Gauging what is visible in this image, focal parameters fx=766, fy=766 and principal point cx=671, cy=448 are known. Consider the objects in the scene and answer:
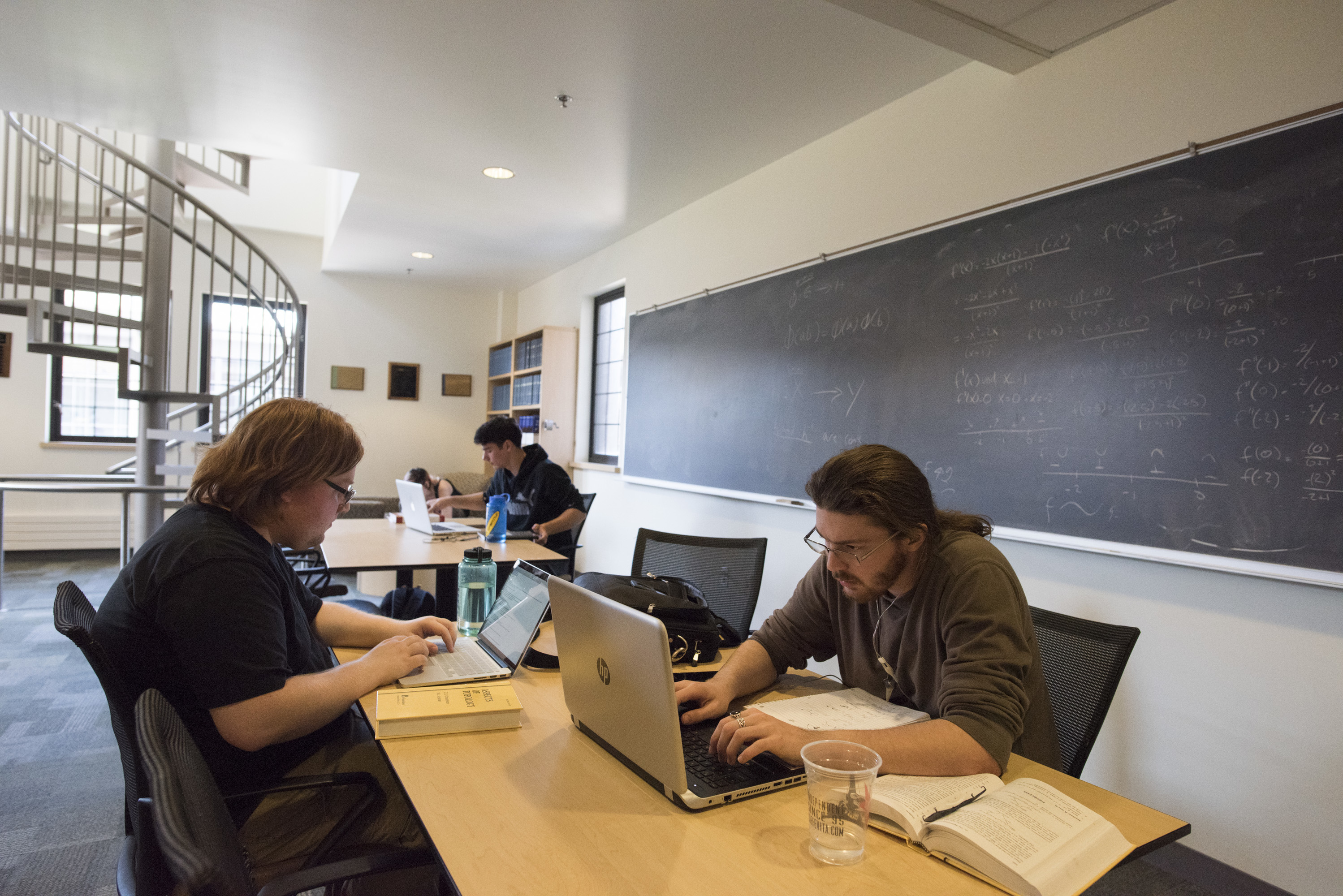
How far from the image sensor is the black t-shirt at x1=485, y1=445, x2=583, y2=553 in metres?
4.04

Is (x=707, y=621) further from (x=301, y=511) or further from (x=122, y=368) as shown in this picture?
(x=122, y=368)

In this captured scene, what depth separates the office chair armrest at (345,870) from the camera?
3.28ft

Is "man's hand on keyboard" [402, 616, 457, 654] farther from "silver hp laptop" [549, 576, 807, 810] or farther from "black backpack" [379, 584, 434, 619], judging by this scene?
"black backpack" [379, 584, 434, 619]

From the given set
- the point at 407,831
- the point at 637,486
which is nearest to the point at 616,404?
the point at 637,486

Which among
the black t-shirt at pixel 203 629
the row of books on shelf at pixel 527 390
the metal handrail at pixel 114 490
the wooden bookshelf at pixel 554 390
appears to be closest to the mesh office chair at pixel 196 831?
the black t-shirt at pixel 203 629

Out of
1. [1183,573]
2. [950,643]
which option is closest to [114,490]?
[950,643]

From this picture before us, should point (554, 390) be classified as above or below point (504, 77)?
below

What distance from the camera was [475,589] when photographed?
1.99m

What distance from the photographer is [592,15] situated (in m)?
2.61

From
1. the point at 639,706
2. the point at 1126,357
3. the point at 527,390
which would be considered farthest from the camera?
the point at 527,390

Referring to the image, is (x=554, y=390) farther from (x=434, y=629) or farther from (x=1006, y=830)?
(x=1006, y=830)

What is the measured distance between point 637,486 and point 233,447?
3.86 metres

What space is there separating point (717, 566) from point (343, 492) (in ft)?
4.70

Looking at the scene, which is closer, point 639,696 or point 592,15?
point 639,696
